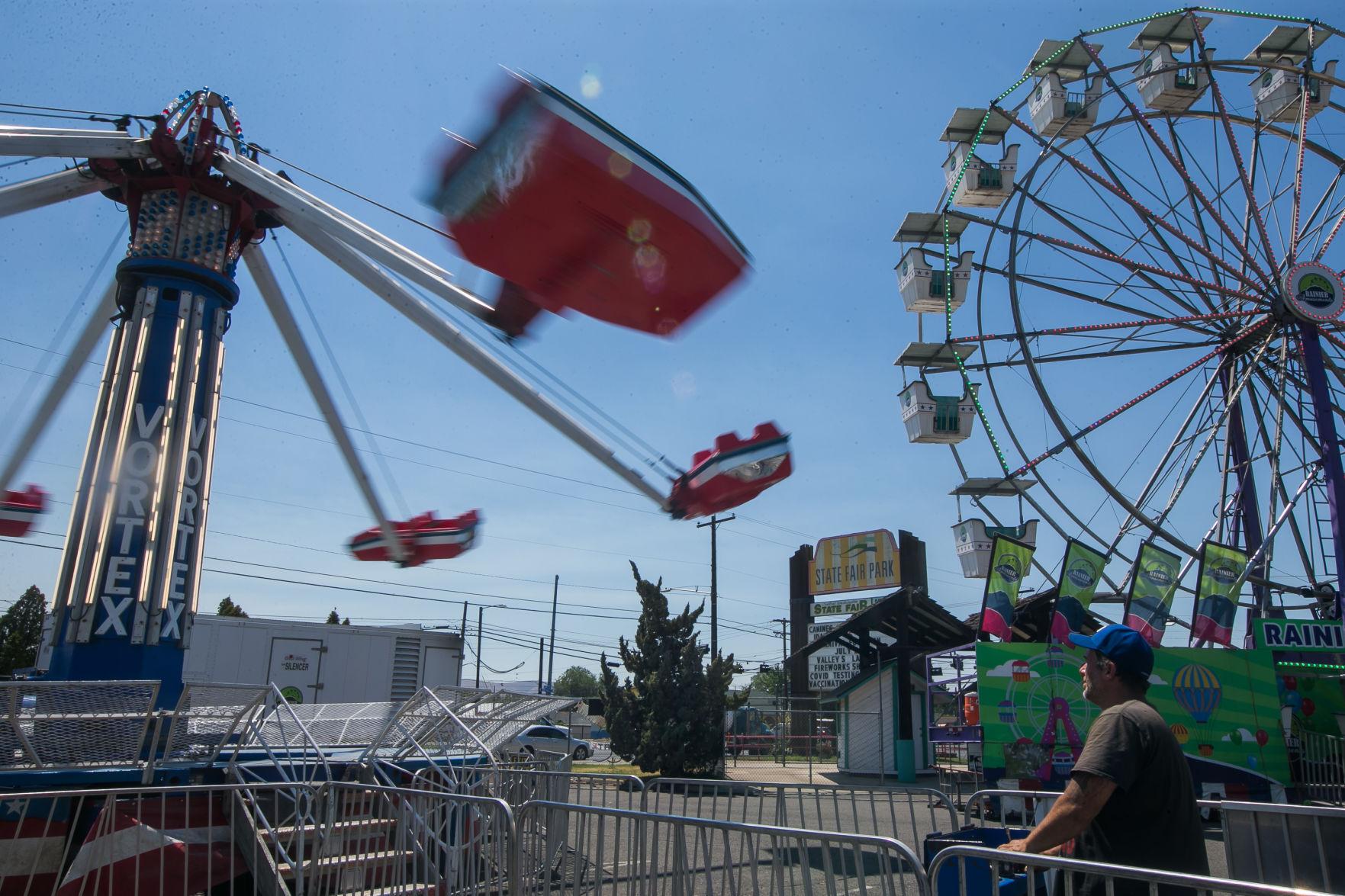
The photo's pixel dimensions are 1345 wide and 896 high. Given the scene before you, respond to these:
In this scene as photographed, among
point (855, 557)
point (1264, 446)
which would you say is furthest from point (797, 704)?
point (1264, 446)

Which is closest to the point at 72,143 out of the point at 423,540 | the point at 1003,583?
the point at 423,540

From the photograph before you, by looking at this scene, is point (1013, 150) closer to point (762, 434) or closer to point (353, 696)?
point (762, 434)

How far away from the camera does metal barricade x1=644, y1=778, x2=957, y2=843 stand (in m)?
6.34

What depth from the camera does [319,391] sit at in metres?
10.7

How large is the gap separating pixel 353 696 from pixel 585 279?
1507 cm

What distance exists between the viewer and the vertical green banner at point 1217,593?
15.5 meters

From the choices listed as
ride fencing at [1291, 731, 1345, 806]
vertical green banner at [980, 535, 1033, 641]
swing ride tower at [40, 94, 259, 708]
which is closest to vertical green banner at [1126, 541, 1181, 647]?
vertical green banner at [980, 535, 1033, 641]

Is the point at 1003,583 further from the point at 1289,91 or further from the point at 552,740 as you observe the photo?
the point at 552,740

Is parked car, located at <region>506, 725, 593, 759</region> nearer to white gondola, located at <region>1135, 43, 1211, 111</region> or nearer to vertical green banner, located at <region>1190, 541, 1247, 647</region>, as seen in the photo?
→ vertical green banner, located at <region>1190, 541, 1247, 647</region>

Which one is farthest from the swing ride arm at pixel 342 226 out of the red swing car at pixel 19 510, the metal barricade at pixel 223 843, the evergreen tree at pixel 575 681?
the evergreen tree at pixel 575 681

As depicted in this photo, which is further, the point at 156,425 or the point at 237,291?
the point at 237,291

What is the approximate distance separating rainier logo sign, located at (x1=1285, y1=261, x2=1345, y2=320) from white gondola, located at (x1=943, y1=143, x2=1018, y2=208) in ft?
18.1

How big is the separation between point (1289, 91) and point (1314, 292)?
4.53m

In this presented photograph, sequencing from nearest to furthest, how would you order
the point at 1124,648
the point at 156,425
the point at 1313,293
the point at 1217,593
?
the point at 1124,648 < the point at 156,425 < the point at 1217,593 < the point at 1313,293
